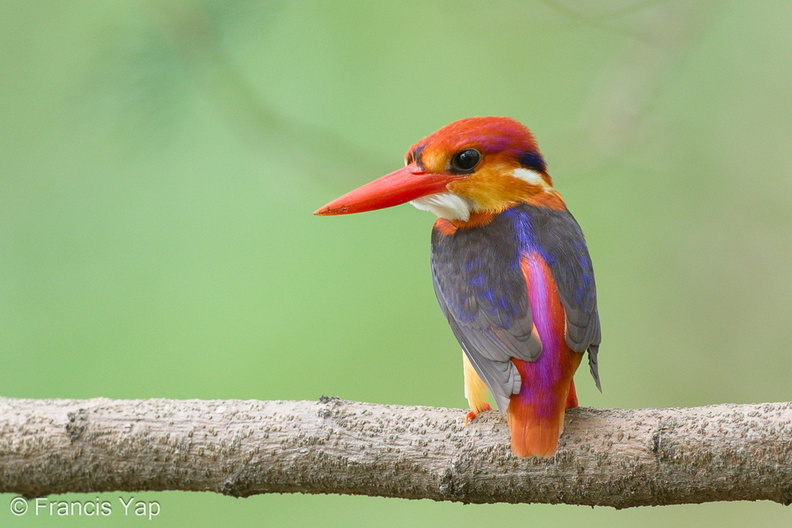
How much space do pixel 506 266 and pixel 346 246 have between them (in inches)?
87.1

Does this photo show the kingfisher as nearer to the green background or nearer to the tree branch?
the tree branch

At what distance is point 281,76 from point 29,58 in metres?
1.10

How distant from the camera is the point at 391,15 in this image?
13.4ft

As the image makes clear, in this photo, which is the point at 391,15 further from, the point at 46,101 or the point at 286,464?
the point at 286,464

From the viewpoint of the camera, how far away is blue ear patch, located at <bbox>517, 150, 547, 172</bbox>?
2.12 meters

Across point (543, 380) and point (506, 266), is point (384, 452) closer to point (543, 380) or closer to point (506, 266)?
point (543, 380)

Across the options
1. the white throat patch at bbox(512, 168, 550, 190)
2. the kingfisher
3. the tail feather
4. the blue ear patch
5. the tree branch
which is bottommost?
the tree branch

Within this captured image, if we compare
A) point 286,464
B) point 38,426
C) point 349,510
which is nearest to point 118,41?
point 38,426

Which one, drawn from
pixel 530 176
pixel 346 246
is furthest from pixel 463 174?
pixel 346 246

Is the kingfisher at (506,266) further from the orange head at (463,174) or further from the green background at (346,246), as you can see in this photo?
the green background at (346,246)

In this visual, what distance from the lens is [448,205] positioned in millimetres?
2104

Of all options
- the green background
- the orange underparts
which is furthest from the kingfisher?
the green background

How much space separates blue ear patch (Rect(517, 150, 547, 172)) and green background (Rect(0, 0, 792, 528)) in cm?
159

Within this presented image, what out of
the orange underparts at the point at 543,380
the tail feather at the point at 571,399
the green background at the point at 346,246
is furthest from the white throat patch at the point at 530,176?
the green background at the point at 346,246
